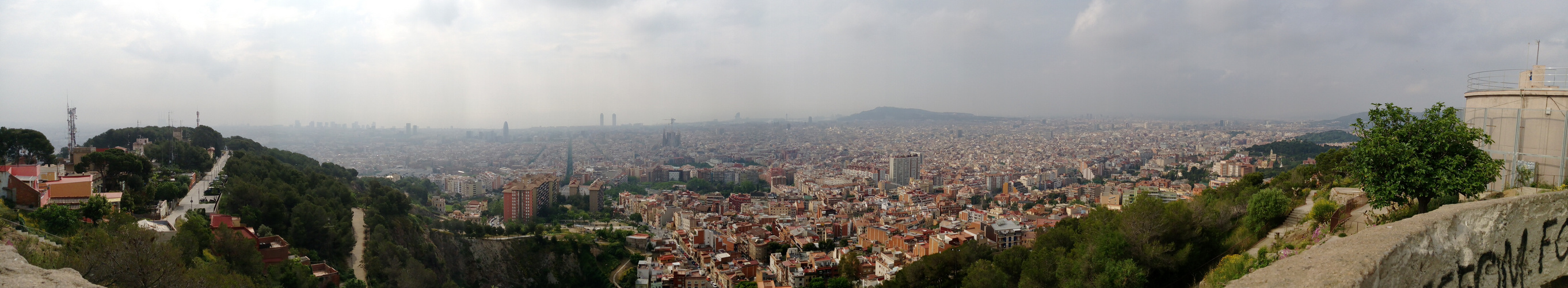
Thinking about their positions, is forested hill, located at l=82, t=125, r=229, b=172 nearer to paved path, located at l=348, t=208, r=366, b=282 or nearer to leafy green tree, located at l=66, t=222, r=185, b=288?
paved path, located at l=348, t=208, r=366, b=282

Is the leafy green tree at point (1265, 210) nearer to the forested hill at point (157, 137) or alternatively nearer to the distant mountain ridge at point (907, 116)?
the forested hill at point (157, 137)

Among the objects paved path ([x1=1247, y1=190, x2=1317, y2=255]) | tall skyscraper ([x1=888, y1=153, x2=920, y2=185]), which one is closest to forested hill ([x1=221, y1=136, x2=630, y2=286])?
paved path ([x1=1247, y1=190, x2=1317, y2=255])

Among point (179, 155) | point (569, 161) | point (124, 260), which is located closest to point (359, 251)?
point (124, 260)

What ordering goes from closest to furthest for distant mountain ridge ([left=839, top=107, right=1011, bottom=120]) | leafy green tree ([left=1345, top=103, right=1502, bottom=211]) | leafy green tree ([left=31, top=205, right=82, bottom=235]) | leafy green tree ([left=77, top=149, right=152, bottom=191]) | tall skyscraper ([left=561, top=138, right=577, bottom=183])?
leafy green tree ([left=1345, top=103, right=1502, bottom=211]) < leafy green tree ([left=31, top=205, right=82, bottom=235]) < leafy green tree ([left=77, top=149, right=152, bottom=191]) < tall skyscraper ([left=561, top=138, right=577, bottom=183]) < distant mountain ridge ([left=839, top=107, right=1011, bottom=120])

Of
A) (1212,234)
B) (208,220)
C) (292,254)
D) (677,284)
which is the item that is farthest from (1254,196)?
(208,220)

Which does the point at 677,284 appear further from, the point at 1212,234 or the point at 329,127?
the point at 329,127

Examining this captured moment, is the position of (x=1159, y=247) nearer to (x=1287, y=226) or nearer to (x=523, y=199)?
(x=1287, y=226)

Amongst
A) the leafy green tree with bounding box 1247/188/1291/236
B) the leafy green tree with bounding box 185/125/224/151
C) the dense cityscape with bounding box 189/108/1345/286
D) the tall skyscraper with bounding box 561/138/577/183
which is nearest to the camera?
the leafy green tree with bounding box 1247/188/1291/236

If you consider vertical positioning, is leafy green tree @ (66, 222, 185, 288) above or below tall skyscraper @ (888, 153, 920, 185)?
above

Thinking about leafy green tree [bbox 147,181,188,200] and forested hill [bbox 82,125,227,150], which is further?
forested hill [bbox 82,125,227,150]
